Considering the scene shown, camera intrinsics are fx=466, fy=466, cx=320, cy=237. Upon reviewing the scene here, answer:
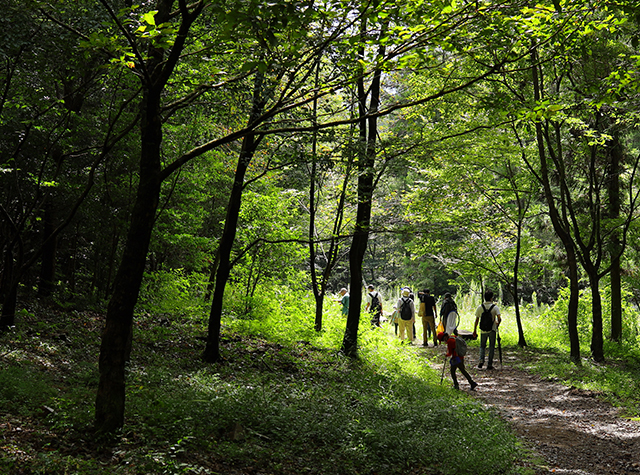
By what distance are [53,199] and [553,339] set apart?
1426cm

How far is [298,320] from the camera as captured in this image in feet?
40.9

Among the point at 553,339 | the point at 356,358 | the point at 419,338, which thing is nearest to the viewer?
the point at 356,358

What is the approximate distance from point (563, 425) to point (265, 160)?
8721 mm

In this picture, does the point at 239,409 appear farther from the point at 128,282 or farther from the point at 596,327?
the point at 596,327

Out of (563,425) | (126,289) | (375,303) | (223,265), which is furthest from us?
(375,303)

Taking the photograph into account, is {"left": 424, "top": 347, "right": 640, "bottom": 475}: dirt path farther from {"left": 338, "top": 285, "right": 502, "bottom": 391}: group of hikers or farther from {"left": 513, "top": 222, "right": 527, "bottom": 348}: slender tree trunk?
{"left": 513, "top": 222, "right": 527, "bottom": 348}: slender tree trunk

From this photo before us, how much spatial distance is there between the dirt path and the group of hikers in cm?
81

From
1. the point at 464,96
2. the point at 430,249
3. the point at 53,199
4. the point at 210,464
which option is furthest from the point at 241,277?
the point at 210,464

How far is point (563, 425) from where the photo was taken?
6.92 m

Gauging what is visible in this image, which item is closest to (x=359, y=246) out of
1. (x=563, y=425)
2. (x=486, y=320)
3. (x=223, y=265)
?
(x=486, y=320)

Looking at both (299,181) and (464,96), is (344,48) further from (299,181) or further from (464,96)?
(464,96)

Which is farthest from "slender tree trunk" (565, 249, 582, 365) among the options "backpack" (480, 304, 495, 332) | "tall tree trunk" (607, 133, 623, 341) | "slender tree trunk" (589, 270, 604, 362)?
"tall tree trunk" (607, 133, 623, 341)

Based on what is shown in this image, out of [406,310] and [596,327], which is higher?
[406,310]

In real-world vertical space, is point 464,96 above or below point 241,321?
above
